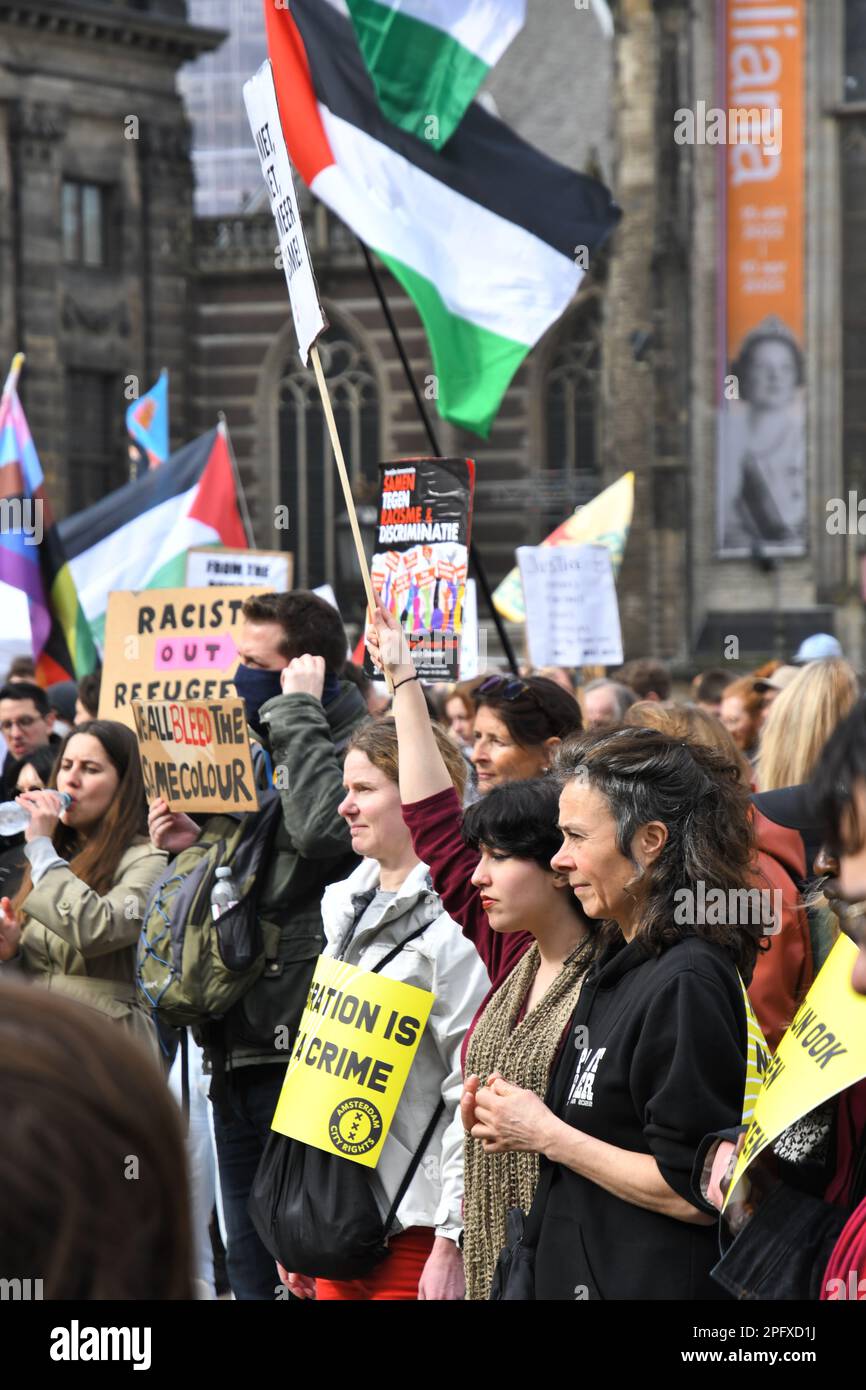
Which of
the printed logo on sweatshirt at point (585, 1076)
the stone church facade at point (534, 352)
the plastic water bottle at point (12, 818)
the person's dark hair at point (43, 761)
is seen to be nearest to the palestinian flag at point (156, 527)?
the person's dark hair at point (43, 761)

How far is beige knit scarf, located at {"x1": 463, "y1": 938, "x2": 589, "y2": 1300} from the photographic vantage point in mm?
3412

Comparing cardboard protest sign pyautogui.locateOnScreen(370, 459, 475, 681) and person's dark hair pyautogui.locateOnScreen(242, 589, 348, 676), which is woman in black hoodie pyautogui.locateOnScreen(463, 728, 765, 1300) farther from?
cardboard protest sign pyautogui.locateOnScreen(370, 459, 475, 681)

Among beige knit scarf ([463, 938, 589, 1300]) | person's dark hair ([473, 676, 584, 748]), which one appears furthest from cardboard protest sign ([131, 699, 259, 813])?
beige knit scarf ([463, 938, 589, 1300])

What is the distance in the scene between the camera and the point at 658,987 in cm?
307

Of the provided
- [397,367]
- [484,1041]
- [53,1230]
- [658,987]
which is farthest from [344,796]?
[397,367]

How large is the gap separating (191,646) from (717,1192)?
4.16 meters

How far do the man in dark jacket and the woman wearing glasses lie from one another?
0.27 metres

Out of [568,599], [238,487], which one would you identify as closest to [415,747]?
[568,599]

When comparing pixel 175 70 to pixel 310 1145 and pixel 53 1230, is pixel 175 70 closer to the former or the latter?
pixel 310 1145

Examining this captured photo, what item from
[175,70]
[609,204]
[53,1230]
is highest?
[175,70]

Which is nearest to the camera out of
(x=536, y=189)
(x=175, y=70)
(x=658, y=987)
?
(x=658, y=987)

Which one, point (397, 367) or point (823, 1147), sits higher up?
point (397, 367)

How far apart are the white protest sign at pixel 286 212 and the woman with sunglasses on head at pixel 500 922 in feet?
3.81

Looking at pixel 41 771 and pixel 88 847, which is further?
pixel 41 771
